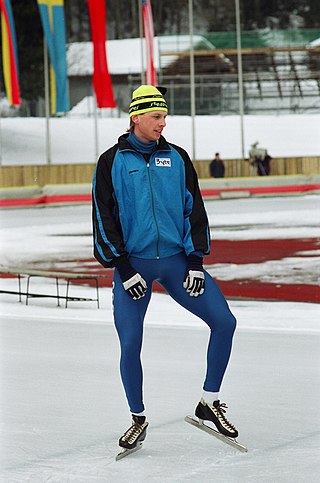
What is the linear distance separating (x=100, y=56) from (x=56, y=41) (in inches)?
91.8

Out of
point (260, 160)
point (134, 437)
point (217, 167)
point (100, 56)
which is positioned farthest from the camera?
point (260, 160)

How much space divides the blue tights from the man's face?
517 mm

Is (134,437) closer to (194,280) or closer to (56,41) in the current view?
(194,280)

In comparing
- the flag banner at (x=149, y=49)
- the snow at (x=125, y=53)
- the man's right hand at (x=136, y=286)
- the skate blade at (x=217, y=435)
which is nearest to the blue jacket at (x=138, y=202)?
the man's right hand at (x=136, y=286)

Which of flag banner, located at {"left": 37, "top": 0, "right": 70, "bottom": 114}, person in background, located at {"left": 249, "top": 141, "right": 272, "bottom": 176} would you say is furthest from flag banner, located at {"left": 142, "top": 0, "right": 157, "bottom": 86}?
person in background, located at {"left": 249, "top": 141, "right": 272, "bottom": 176}

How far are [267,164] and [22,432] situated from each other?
111ft

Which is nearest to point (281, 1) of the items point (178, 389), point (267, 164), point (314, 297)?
point (267, 164)

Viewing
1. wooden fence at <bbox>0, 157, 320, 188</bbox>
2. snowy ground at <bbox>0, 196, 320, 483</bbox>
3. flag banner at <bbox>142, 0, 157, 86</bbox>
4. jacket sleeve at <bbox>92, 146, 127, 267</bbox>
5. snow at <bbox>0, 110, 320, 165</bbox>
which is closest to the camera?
snowy ground at <bbox>0, 196, 320, 483</bbox>

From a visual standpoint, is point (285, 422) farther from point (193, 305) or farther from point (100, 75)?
point (100, 75)

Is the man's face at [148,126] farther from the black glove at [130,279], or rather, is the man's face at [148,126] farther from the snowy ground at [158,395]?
the snowy ground at [158,395]

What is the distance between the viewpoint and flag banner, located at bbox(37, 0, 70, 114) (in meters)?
32.4

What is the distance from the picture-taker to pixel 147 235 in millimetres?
4512

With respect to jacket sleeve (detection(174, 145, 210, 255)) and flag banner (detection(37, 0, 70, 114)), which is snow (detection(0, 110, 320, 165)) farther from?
jacket sleeve (detection(174, 145, 210, 255))

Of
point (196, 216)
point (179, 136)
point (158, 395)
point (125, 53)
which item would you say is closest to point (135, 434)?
point (196, 216)
